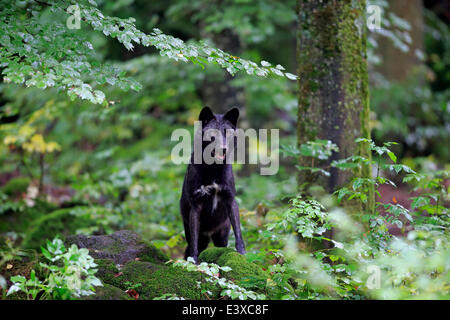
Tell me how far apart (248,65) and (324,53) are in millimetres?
1486

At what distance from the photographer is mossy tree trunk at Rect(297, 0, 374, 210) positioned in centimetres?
484

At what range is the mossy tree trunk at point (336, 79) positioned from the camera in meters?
4.84

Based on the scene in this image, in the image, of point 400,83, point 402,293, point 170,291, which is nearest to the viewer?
point 402,293

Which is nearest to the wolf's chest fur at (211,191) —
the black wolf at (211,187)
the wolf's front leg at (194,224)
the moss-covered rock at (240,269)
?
the black wolf at (211,187)

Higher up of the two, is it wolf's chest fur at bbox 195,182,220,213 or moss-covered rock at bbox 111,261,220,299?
wolf's chest fur at bbox 195,182,220,213

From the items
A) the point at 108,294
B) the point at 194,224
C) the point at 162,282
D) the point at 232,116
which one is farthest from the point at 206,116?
the point at 108,294

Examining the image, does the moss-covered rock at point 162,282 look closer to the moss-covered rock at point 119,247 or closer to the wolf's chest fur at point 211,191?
the moss-covered rock at point 119,247

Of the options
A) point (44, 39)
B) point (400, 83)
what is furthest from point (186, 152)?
point (400, 83)

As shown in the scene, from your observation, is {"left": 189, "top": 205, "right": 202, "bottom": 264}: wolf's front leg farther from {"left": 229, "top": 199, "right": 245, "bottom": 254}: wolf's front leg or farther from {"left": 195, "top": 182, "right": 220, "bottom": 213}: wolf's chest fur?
{"left": 229, "top": 199, "right": 245, "bottom": 254}: wolf's front leg

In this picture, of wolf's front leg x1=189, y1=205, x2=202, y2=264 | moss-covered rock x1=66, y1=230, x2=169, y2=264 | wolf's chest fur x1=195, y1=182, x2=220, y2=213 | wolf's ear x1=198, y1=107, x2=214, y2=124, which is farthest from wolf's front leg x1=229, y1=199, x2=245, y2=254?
wolf's ear x1=198, y1=107, x2=214, y2=124

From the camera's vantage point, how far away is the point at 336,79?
191 inches

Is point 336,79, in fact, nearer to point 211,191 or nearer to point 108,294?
point 211,191
